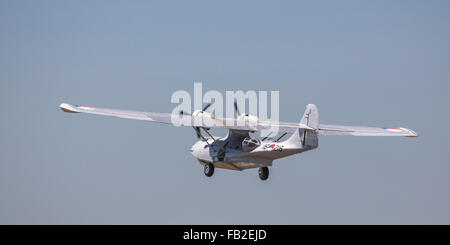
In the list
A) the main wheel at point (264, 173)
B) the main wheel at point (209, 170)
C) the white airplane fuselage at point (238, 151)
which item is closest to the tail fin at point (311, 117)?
the white airplane fuselage at point (238, 151)

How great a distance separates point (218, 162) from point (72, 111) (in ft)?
29.2

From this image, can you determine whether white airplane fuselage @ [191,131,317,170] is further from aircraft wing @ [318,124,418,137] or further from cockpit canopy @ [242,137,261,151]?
aircraft wing @ [318,124,418,137]

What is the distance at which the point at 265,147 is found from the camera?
47.2 meters

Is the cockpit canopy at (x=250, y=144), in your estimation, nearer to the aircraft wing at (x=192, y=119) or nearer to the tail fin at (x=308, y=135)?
the aircraft wing at (x=192, y=119)

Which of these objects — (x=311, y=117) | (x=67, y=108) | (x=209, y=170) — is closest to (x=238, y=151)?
(x=209, y=170)

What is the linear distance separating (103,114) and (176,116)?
166 inches

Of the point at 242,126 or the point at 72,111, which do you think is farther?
the point at 72,111

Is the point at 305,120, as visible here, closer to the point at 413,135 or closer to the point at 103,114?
the point at 413,135

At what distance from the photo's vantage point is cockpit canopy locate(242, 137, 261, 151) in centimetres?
4778

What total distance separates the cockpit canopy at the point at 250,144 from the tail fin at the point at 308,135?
5.79 ft

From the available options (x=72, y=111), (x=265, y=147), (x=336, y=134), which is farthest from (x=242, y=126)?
(x=72, y=111)

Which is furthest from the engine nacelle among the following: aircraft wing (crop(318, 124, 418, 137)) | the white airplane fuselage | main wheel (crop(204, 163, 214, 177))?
aircraft wing (crop(318, 124, 418, 137))

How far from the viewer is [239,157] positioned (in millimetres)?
48062

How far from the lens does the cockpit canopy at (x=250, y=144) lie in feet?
157
